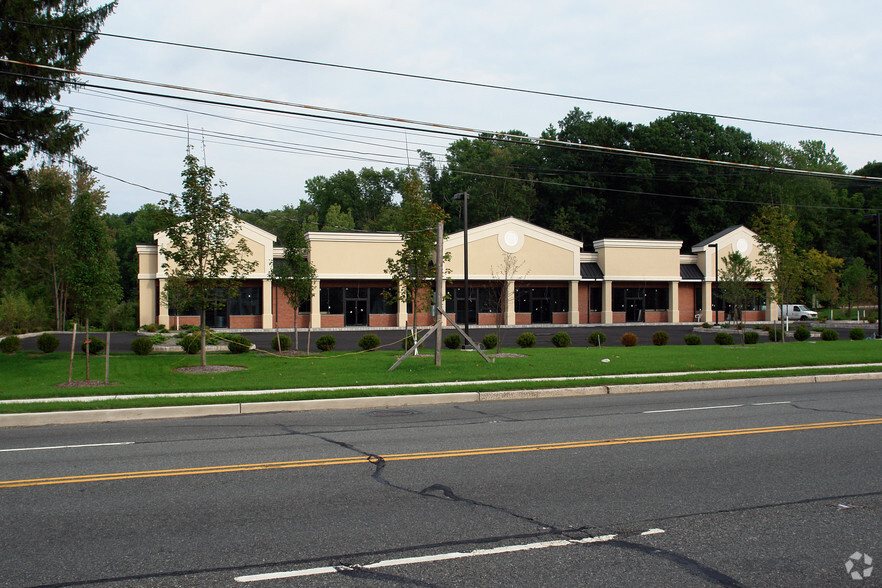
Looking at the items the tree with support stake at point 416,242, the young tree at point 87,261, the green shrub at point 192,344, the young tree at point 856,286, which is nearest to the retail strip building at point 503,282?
the young tree at point 856,286

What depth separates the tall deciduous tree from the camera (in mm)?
20297

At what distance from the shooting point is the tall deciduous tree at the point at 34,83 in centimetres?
2030

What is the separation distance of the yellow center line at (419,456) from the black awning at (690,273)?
154 ft

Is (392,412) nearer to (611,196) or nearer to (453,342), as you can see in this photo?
(453,342)

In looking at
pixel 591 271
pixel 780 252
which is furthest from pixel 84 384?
pixel 591 271

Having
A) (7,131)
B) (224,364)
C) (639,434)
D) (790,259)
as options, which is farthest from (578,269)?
(639,434)

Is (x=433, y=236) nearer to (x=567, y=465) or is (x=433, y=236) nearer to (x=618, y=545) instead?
(x=567, y=465)

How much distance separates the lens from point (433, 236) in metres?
23.9

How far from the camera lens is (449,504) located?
6.25 metres

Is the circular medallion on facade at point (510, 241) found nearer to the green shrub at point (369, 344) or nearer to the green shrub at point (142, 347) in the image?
the green shrub at point (369, 344)

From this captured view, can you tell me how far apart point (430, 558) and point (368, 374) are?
40.3 feet

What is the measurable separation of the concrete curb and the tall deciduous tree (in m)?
12.4

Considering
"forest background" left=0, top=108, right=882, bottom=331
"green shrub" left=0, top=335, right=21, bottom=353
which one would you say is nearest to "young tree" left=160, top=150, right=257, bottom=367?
"green shrub" left=0, top=335, right=21, bottom=353

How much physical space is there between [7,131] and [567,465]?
21.8 m
